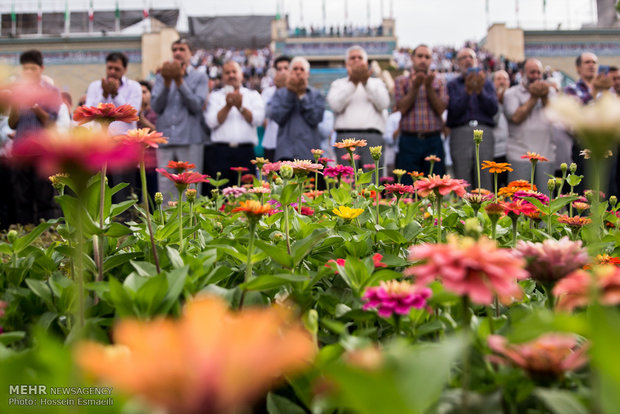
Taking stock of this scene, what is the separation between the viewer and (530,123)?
312 cm

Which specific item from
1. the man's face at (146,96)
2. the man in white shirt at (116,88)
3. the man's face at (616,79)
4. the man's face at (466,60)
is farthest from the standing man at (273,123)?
the man's face at (616,79)

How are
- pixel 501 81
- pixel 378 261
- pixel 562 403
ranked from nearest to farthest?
pixel 562 403 < pixel 378 261 < pixel 501 81

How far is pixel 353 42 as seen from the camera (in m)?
18.0

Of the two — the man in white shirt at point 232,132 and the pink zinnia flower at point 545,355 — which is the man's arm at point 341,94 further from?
the pink zinnia flower at point 545,355

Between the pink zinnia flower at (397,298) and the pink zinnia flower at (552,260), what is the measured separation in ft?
0.32

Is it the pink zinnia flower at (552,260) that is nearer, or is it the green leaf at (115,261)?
the pink zinnia flower at (552,260)

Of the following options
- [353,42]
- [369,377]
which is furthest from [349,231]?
[353,42]

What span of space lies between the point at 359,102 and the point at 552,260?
2.47 metres

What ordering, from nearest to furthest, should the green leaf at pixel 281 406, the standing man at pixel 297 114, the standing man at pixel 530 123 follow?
the green leaf at pixel 281 406
the standing man at pixel 297 114
the standing man at pixel 530 123

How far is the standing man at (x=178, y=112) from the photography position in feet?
9.99

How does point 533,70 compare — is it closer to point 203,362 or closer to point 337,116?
point 337,116

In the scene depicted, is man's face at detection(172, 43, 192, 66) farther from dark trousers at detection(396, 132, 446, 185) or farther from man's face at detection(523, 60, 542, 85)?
man's face at detection(523, 60, 542, 85)

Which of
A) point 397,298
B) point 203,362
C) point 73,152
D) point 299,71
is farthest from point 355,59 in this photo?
point 203,362

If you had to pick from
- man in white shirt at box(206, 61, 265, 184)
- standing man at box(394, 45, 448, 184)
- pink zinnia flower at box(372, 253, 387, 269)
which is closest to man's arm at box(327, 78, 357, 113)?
standing man at box(394, 45, 448, 184)
